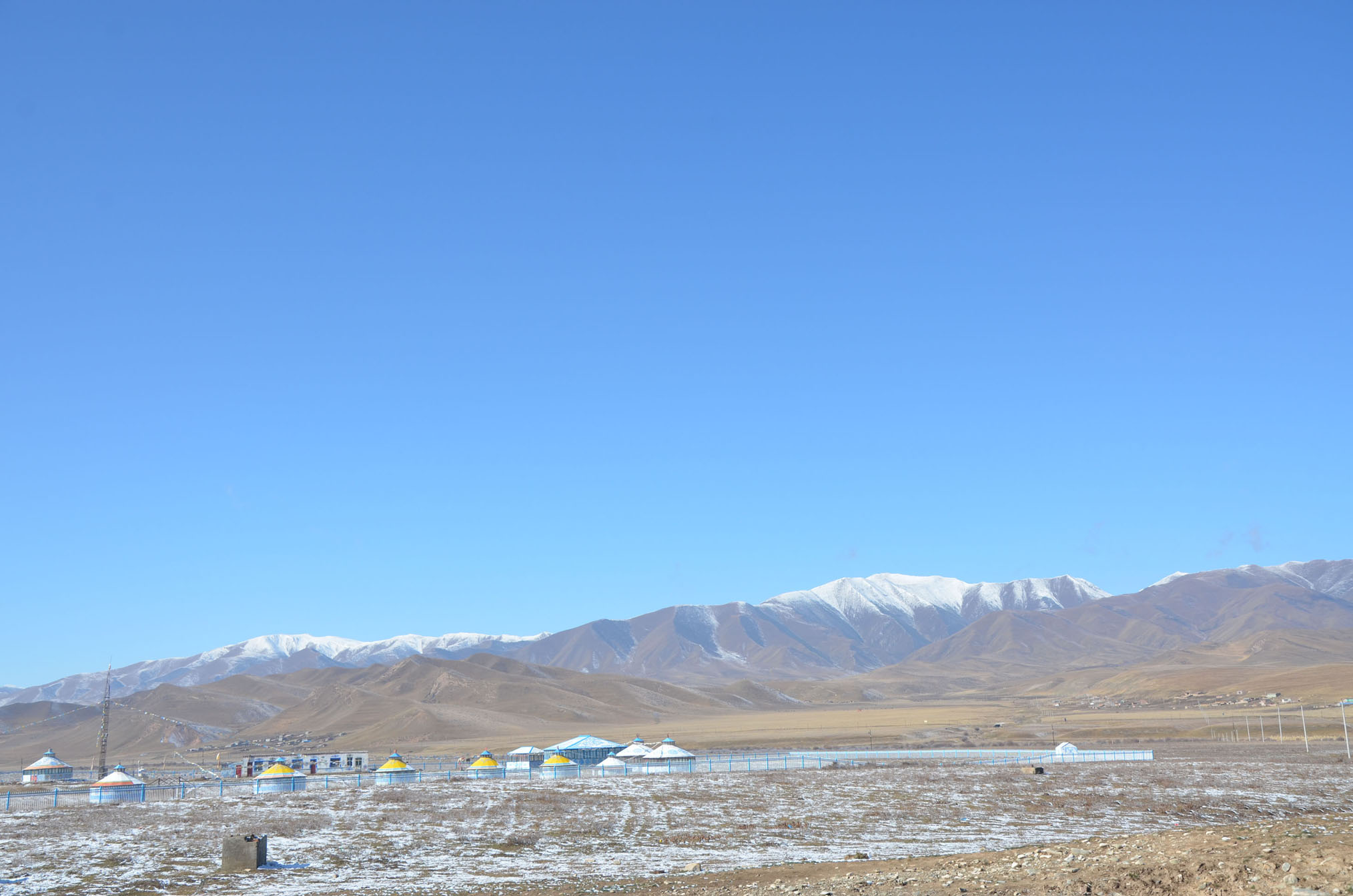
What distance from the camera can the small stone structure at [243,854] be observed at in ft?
110

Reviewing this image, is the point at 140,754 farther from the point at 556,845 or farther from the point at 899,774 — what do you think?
the point at 556,845

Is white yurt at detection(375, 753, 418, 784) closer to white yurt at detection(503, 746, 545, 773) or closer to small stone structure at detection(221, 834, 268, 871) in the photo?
white yurt at detection(503, 746, 545, 773)

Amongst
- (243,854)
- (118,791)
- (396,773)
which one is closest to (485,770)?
(396,773)

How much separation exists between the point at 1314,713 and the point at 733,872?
137 metres

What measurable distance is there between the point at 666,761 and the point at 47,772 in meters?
60.7

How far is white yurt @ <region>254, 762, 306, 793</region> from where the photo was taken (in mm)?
73562

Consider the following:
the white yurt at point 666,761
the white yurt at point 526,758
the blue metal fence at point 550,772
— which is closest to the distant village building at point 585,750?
the white yurt at point 526,758

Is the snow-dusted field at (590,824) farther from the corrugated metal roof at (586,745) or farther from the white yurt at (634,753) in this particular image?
the corrugated metal roof at (586,745)

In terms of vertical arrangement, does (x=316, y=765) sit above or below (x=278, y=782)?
below

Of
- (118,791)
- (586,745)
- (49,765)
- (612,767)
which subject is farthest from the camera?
(49,765)

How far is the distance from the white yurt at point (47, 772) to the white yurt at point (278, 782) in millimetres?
36816

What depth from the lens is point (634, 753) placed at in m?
96.4

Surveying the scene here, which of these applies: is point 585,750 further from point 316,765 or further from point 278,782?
point 278,782

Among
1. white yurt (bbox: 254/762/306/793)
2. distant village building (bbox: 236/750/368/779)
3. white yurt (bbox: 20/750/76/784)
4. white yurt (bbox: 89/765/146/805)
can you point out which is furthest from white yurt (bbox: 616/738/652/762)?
white yurt (bbox: 20/750/76/784)
